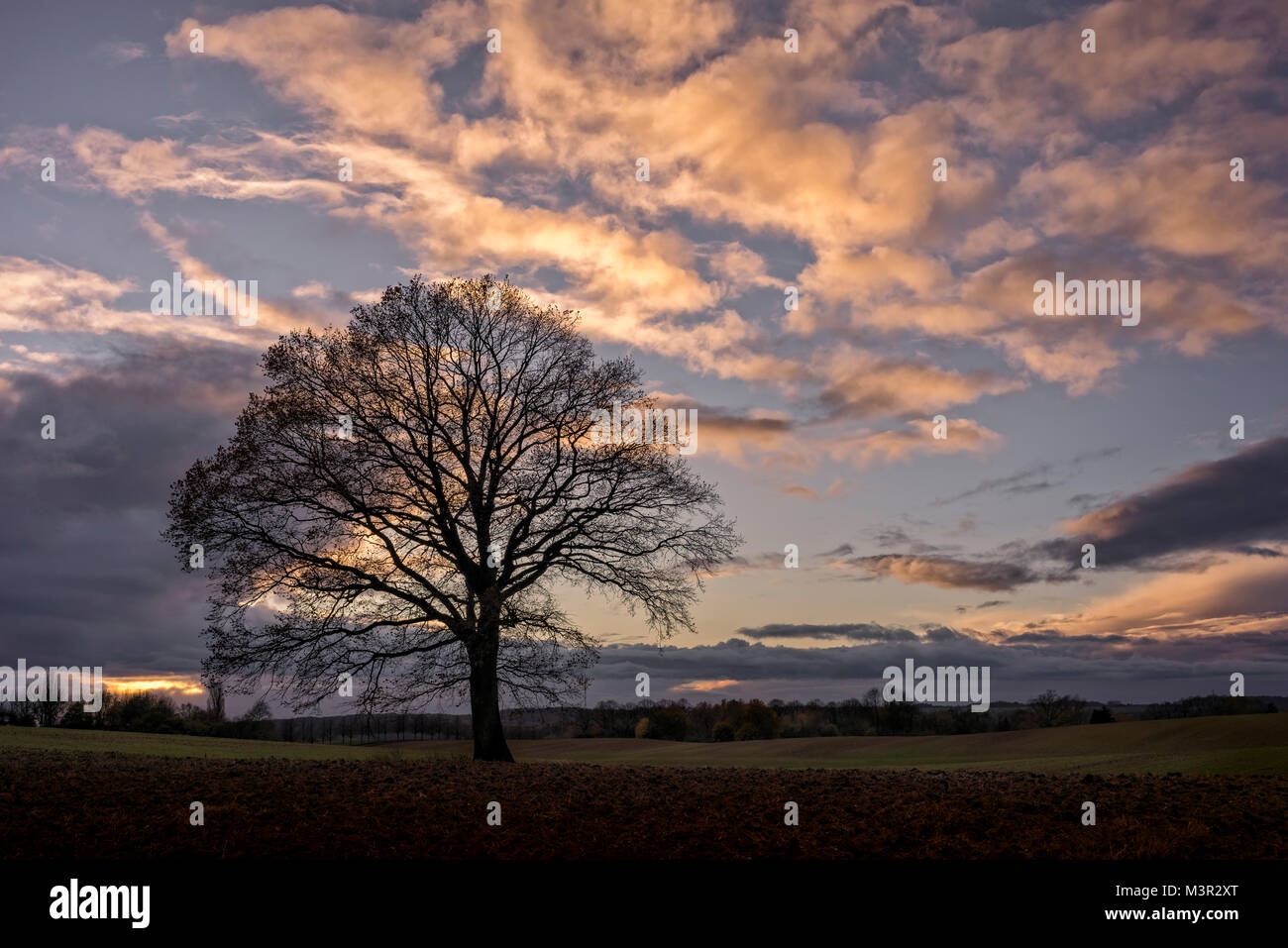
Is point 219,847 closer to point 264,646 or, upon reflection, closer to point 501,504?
point 264,646

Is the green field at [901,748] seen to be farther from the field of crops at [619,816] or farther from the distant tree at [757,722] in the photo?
the distant tree at [757,722]

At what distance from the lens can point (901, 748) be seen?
179 feet

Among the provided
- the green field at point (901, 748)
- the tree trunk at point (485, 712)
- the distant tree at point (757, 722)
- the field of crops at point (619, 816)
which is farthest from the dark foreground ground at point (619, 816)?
the distant tree at point (757, 722)

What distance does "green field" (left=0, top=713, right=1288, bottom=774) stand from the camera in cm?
3150

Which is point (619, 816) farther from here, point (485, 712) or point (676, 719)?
point (676, 719)

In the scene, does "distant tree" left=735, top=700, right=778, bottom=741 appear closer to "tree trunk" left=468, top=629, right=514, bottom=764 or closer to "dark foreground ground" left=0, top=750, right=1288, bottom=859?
"tree trunk" left=468, top=629, right=514, bottom=764

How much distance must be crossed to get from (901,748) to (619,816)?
1799 inches

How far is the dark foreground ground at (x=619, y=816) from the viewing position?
11.9 m

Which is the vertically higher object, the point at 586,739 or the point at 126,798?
the point at 126,798

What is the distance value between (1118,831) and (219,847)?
42.5ft

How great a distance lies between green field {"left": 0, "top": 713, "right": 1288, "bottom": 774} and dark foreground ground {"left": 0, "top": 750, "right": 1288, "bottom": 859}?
8.88 metres

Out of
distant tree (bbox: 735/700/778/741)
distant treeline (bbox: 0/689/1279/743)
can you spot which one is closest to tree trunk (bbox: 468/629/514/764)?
distant treeline (bbox: 0/689/1279/743)
